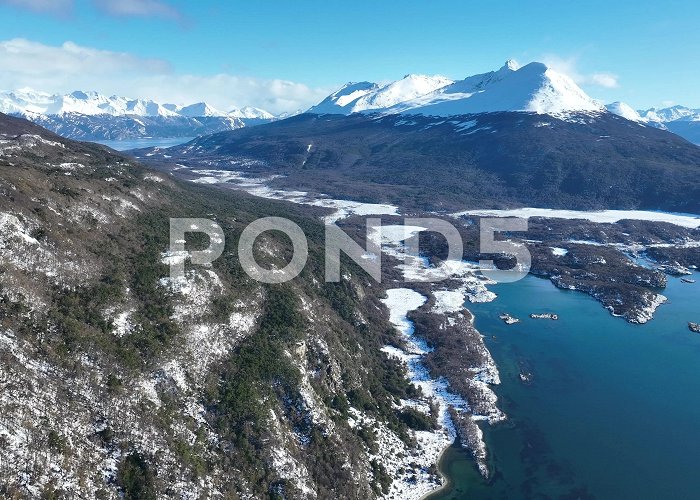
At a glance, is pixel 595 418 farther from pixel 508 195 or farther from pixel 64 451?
pixel 508 195

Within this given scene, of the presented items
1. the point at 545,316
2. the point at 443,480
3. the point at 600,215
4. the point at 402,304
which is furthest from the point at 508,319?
the point at 600,215

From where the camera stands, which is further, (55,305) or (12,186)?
(12,186)

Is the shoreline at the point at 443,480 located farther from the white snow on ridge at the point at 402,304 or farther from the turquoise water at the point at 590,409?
the white snow on ridge at the point at 402,304

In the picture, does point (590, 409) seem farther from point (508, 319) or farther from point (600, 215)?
point (600, 215)

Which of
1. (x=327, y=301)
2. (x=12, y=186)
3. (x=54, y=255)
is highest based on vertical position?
(x=12, y=186)

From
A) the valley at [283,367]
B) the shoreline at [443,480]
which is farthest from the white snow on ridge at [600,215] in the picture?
the shoreline at [443,480]

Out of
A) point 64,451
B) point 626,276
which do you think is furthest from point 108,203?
point 626,276
